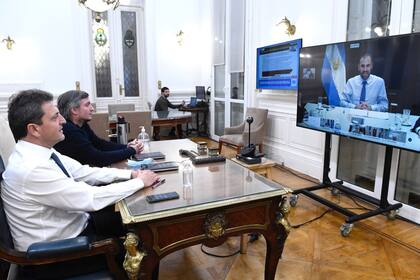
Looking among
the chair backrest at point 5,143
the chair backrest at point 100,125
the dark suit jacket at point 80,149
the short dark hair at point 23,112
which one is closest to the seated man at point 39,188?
the short dark hair at point 23,112

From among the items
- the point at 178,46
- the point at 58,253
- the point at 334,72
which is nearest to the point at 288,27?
the point at 334,72

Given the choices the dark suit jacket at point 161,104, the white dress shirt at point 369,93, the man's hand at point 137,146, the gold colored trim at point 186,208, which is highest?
the white dress shirt at point 369,93

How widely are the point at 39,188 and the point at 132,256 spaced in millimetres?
466

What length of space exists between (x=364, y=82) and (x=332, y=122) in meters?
0.50

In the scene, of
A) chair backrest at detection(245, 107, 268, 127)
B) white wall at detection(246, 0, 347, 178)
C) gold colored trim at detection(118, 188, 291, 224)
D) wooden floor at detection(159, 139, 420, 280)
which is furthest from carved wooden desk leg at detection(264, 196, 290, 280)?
chair backrest at detection(245, 107, 268, 127)

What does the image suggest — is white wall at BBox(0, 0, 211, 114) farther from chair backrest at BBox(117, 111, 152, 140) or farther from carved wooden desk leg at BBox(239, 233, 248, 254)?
carved wooden desk leg at BBox(239, 233, 248, 254)

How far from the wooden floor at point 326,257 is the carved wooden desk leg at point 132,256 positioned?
872 mm

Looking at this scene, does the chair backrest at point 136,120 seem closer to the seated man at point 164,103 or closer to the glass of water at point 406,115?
the seated man at point 164,103

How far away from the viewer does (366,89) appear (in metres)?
2.66

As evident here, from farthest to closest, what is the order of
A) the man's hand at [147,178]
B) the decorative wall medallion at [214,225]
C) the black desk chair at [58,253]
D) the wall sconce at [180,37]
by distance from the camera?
the wall sconce at [180,37] < the man's hand at [147,178] < the decorative wall medallion at [214,225] < the black desk chair at [58,253]

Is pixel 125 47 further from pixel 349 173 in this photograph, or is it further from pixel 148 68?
pixel 349 173

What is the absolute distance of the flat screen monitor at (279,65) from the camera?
4090 millimetres

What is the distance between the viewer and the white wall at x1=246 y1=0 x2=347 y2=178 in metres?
3.66

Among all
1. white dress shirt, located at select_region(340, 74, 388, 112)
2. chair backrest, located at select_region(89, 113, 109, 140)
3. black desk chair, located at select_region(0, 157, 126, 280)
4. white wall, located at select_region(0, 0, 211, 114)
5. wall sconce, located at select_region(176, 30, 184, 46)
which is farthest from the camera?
wall sconce, located at select_region(176, 30, 184, 46)
